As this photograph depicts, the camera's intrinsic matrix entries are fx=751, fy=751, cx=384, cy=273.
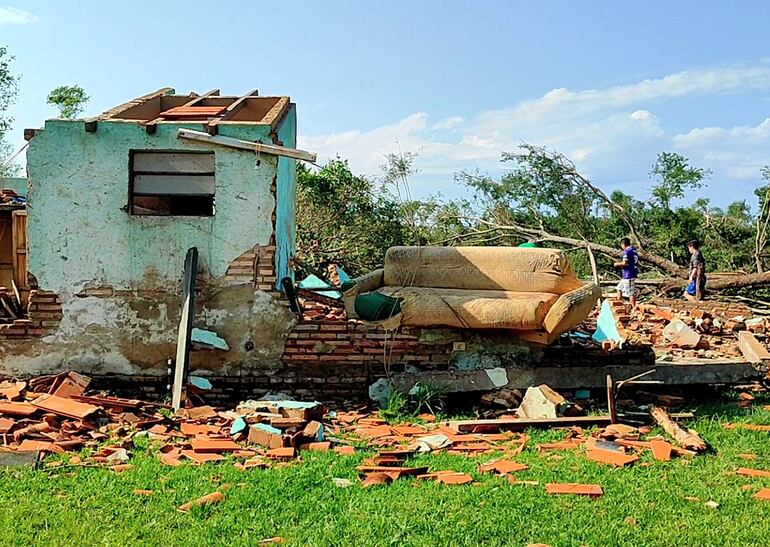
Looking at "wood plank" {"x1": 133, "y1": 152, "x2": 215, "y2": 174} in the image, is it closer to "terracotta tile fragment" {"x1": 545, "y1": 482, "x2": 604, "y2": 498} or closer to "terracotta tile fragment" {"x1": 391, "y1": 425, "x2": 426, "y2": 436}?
"terracotta tile fragment" {"x1": 391, "y1": 425, "x2": 426, "y2": 436}

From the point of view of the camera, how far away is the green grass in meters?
4.85

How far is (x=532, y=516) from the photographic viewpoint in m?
5.22

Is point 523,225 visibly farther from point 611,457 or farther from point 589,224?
point 611,457

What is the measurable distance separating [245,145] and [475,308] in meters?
3.46

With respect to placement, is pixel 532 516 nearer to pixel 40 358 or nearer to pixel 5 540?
pixel 5 540

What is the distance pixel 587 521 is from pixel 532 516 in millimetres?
370

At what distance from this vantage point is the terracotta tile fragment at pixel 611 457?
6613 millimetres

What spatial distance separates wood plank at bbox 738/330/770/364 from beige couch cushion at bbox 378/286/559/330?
164 inches

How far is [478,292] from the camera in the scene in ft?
30.9

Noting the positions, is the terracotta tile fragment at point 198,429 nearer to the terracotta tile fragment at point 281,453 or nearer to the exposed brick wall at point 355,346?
the terracotta tile fragment at point 281,453

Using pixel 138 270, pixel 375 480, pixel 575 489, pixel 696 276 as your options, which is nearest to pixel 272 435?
pixel 375 480

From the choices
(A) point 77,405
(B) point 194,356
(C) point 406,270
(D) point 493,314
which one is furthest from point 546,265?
(A) point 77,405

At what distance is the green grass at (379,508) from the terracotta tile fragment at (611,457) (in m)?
0.12

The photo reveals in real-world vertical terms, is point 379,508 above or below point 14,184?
below
